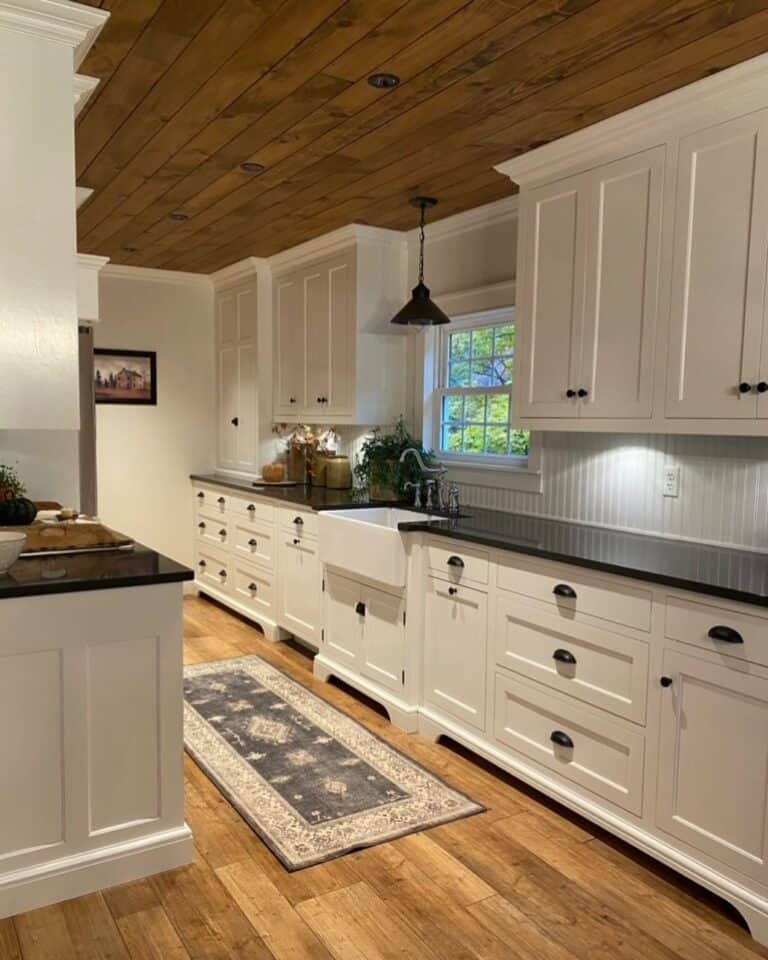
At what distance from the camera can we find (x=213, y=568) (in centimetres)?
574

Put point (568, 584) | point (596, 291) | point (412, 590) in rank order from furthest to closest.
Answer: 1. point (412, 590)
2. point (596, 291)
3. point (568, 584)

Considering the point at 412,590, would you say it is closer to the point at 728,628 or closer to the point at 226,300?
the point at 728,628

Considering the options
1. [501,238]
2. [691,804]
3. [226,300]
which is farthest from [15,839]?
[226,300]

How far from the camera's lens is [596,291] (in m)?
2.87

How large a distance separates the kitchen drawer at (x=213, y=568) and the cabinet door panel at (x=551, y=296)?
299 cm

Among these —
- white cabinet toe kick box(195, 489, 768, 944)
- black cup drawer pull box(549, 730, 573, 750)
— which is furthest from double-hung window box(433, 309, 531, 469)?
black cup drawer pull box(549, 730, 573, 750)

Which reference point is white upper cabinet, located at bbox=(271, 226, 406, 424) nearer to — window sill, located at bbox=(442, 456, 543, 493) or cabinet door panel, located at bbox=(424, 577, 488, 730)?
window sill, located at bbox=(442, 456, 543, 493)

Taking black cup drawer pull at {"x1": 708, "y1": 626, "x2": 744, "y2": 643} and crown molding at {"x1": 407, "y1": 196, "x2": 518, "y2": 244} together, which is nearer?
black cup drawer pull at {"x1": 708, "y1": 626, "x2": 744, "y2": 643}

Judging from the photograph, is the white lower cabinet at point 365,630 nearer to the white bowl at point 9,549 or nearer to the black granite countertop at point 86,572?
the black granite countertop at point 86,572

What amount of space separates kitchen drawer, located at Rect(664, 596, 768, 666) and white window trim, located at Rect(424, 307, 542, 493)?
4.49ft

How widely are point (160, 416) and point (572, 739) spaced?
427 cm

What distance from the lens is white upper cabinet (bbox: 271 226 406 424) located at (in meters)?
4.40

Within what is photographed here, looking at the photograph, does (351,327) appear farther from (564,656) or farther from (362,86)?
(564,656)

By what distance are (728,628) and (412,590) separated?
1523 mm
